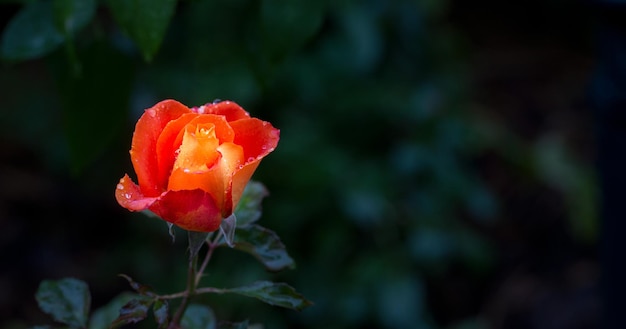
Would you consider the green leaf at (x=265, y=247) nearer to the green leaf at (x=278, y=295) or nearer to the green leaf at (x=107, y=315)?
the green leaf at (x=278, y=295)

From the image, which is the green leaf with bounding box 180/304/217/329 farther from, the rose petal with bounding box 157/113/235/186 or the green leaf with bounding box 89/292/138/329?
the rose petal with bounding box 157/113/235/186

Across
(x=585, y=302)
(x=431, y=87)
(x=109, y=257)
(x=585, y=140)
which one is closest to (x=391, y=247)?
(x=431, y=87)

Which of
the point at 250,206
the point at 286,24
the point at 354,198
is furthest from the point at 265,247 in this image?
the point at 354,198

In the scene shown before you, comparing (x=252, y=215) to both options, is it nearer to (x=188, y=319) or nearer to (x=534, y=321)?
(x=188, y=319)

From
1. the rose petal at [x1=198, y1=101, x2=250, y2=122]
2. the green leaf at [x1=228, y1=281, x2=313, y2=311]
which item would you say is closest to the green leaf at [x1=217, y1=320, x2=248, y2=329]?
the green leaf at [x1=228, y1=281, x2=313, y2=311]

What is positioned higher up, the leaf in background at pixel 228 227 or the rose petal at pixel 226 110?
the rose petal at pixel 226 110

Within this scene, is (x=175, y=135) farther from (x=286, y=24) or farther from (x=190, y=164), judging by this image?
(x=286, y=24)

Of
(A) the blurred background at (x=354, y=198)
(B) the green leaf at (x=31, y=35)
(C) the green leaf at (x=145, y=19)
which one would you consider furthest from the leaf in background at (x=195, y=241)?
(A) the blurred background at (x=354, y=198)

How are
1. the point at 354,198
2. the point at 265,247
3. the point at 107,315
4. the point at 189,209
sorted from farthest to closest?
1. the point at 354,198
2. the point at 107,315
3. the point at 265,247
4. the point at 189,209
